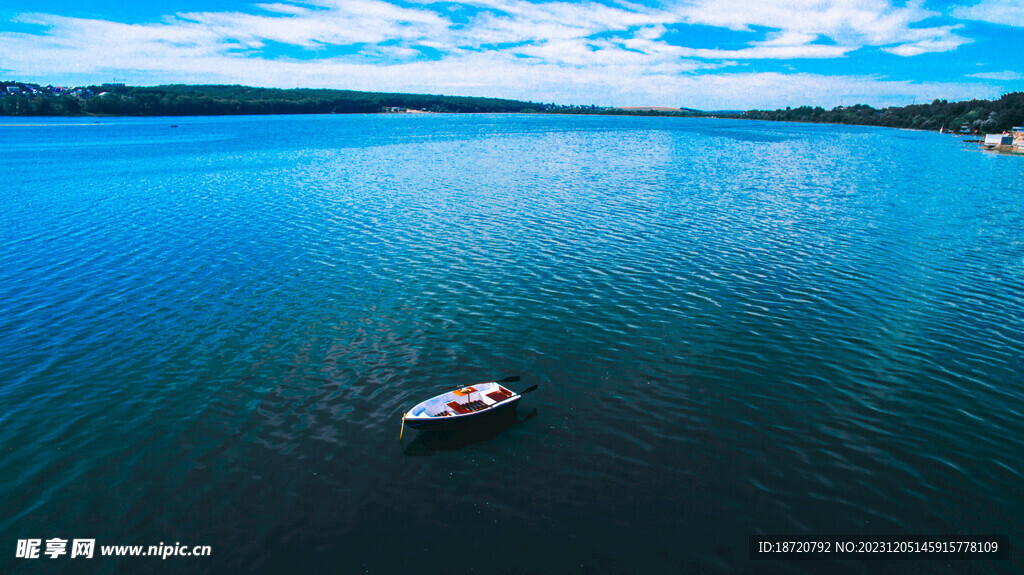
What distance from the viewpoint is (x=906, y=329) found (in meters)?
32.4

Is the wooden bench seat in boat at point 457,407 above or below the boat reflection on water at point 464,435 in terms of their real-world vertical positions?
above

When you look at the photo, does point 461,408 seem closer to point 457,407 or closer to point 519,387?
point 457,407

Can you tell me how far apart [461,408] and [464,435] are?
1346 millimetres

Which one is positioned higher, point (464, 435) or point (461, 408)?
point (461, 408)

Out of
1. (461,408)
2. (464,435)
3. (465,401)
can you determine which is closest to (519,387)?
(465,401)

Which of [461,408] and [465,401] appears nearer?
[461,408]

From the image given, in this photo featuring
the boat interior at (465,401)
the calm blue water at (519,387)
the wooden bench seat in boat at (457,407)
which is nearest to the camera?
the calm blue water at (519,387)

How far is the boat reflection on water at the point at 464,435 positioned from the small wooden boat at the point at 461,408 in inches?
14.1

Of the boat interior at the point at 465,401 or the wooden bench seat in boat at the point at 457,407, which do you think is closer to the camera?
the boat interior at the point at 465,401

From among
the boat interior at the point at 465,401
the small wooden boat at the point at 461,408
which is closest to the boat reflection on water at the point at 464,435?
the small wooden boat at the point at 461,408

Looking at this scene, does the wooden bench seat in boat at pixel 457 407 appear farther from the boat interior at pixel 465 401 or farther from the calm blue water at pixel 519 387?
the calm blue water at pixel 519 387

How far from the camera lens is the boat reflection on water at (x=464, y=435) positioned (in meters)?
22.7

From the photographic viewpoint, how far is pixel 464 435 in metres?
23.7

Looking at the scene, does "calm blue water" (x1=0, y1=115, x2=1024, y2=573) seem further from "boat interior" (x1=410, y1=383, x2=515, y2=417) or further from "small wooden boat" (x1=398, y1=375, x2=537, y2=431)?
"boat interior" (x1=410, y1=383, x2=515, y2=417)
